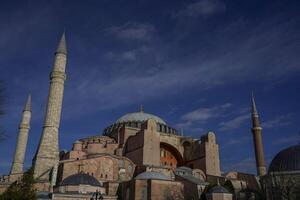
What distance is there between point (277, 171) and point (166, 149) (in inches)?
499

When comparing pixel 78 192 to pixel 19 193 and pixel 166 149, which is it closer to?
pixel 19 193

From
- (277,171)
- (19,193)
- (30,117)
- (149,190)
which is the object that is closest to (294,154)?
(277,171)

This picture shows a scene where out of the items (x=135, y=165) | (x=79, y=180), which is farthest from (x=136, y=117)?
(x=79, y=180)

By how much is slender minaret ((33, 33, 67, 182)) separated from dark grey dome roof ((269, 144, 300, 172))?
14.7 meters

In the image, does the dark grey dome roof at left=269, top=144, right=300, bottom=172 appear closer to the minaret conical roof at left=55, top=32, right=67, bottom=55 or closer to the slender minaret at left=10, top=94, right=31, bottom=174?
the minaret conical roof at left=55, top=32, right=67, bottom=55

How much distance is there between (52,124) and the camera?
80.8ft

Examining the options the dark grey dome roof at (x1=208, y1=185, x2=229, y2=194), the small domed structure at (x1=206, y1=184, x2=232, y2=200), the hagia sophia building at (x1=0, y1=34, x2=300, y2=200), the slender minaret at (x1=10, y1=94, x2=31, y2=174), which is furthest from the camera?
the slender minaret at (x1=10, y1=94, x2=31, y2=174)

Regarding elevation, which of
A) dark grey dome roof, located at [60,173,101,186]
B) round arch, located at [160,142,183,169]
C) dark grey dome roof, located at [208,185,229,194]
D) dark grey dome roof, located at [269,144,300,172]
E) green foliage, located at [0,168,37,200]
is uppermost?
round arch, located at [160,142,183,169]

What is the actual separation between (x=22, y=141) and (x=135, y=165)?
11.1 meters

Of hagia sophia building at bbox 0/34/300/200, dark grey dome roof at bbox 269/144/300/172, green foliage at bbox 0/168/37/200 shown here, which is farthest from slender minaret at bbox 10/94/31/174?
dark grey dome roof at bbox 269/144/300/172

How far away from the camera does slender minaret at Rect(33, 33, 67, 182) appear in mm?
23125

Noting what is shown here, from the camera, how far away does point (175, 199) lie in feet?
69.3

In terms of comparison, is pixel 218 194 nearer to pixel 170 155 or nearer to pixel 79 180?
pixel 79 180

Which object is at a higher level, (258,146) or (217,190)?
(258,146)
